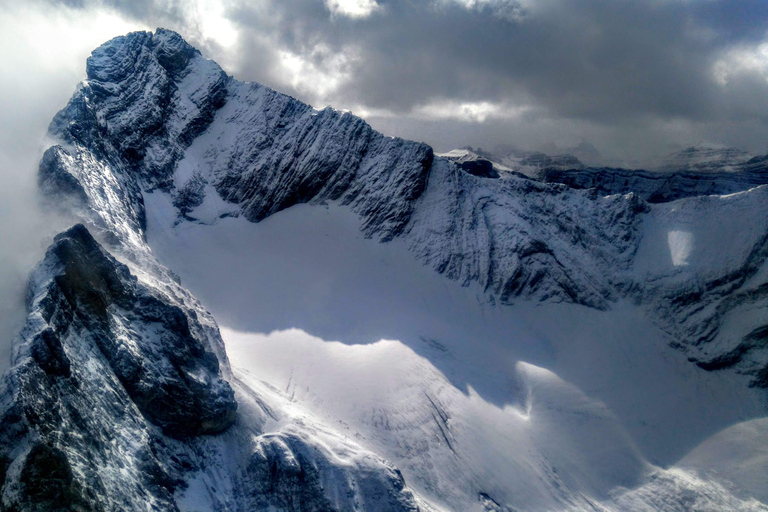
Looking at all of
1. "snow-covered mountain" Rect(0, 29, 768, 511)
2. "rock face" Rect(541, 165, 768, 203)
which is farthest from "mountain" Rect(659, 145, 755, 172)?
"snow-covered mountain" Rect(0, 29, 768, 511)

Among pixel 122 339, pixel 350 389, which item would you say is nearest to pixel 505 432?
pixel 350 389

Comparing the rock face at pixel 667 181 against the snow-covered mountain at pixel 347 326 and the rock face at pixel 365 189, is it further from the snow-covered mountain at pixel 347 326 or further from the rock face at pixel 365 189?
the snow-covered mountain at pixel 347 326

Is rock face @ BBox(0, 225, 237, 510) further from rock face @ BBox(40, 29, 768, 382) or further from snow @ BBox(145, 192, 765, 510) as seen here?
rock face @ BBox(40, 29, 768, 382)

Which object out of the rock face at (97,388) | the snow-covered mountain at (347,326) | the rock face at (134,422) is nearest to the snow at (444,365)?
the snow-covered mountain at (347,326)

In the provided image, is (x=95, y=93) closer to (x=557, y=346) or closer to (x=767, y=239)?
(x=557, y=346)

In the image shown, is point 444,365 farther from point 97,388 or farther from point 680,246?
point 97,388

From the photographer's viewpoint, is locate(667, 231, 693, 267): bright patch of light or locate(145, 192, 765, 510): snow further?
locate(667, 231, 693, 267): bright patch of light
